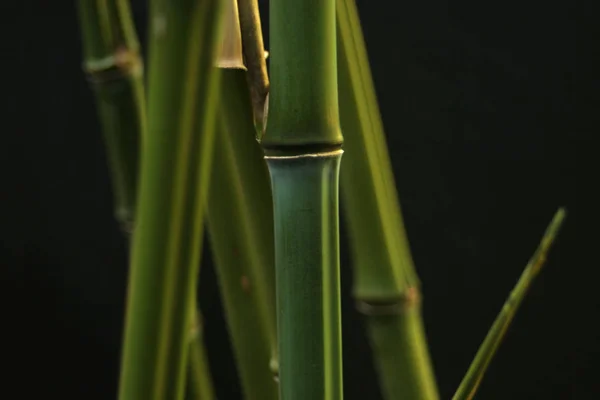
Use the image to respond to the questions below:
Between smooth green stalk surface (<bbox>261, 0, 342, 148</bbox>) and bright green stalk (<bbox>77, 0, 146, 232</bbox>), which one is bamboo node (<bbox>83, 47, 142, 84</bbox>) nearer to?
bright green stalk (<bbox>77, 0, 146, 232</bbox>)

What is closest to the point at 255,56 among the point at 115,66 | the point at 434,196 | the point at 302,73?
the point at 302,73

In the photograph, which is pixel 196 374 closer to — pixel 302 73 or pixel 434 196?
pixel 302 73

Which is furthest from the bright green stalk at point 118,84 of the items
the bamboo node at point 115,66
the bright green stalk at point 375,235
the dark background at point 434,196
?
the dark background at point 434,196

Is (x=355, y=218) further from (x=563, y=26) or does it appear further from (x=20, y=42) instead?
(x=20, y=42)

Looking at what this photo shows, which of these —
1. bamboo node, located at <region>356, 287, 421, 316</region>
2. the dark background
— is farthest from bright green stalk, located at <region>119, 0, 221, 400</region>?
the dark background

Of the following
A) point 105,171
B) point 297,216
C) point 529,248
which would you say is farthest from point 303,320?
point 105,171

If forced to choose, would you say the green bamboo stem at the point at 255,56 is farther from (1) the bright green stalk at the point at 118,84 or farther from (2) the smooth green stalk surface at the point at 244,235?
(1) the bright green stalk at the point at 118,84
